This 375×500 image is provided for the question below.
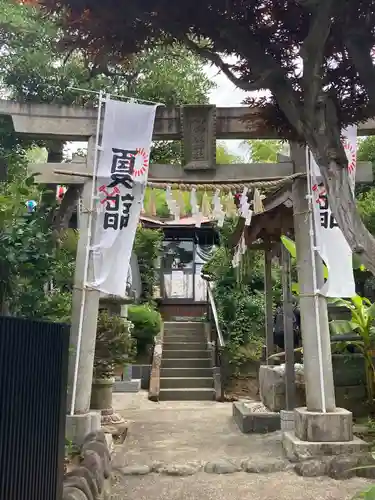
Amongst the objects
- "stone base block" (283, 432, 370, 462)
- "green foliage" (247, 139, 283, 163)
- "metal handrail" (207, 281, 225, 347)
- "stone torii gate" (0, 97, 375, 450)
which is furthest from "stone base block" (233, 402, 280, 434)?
"green foliage" (247, 139, 283, 163)

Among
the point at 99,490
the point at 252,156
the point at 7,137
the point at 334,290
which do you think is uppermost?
the point at 252,156

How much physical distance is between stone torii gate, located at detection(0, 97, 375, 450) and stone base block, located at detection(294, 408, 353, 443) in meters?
0.12

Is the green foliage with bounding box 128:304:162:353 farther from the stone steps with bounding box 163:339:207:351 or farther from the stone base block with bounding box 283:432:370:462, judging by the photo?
the stone base block with bounding box 283:432:370:462

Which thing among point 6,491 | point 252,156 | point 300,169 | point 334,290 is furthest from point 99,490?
point 252,156

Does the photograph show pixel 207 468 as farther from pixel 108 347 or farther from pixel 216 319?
pixel 216 319

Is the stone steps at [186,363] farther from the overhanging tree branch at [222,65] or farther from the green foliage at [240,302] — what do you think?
the overhanging tree branch at [222,65]

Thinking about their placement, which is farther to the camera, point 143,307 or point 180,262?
point 180,262

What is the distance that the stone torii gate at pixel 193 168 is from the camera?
21.8 ft

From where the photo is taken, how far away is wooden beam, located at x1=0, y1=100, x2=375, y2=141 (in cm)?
708

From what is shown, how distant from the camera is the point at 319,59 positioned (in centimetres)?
344

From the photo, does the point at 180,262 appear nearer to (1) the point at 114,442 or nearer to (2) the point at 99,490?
(1) the point at 114,442

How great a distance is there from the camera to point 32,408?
3.09 m

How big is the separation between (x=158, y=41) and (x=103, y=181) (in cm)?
314

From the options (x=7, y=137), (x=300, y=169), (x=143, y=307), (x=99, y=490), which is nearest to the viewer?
(x=99, y=490)
